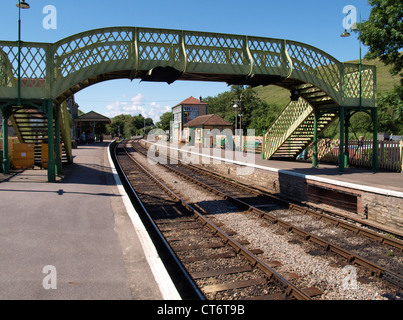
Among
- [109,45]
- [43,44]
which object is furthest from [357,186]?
[43,44]

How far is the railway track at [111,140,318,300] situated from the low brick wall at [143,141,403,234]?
4.25 meters

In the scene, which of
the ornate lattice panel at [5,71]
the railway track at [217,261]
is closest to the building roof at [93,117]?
the ornate lattice panel at [5,71]

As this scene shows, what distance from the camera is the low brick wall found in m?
8.41

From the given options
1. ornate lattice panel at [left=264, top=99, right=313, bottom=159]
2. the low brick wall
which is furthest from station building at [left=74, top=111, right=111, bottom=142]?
the low brick wall

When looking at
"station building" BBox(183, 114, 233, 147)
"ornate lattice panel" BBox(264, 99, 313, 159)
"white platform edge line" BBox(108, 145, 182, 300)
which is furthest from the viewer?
"station building" BBox(183, 114, 233, 147)

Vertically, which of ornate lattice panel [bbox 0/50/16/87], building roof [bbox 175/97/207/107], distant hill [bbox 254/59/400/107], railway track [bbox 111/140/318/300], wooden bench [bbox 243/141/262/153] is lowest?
railway track [bbox 111/140/318/300]

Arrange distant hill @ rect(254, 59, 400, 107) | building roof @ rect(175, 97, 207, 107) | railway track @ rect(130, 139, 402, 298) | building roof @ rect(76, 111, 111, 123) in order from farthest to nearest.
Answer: distant hill @ rect(254, 59, 400, 107) → building roof @ rect(175, 97, 207, 107) → building roof @ rect(76, 111, 111, 123) → railway track @ rect(130, 139, 402, 298)

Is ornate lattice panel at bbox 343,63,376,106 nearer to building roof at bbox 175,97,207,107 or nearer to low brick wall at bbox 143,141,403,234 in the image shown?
low brick wall at bbox 143,141,403,234

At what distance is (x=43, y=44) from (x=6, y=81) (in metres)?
1.81

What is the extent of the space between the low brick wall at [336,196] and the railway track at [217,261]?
425 cm

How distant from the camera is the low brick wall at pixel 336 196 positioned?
841 cm

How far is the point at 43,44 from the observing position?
10.7 meters
